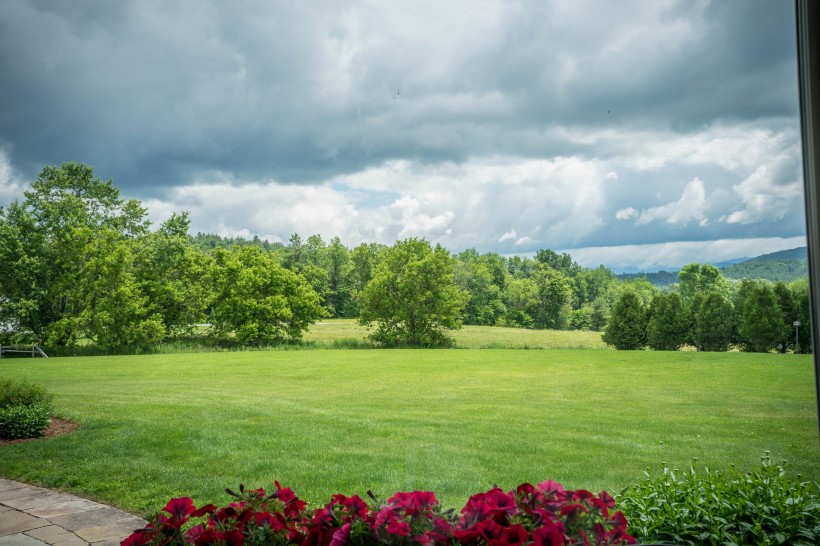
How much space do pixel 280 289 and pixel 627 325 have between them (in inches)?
97.9

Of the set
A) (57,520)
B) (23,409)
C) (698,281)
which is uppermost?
(698,281)

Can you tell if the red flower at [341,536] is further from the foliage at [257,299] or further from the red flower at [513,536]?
the foliage at [257,299]

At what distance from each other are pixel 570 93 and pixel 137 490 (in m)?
3.77

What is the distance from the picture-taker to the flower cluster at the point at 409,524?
150 cm

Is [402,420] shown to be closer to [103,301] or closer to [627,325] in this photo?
[627,325]

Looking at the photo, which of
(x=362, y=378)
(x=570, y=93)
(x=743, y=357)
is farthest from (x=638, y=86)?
(x=362, y=378)

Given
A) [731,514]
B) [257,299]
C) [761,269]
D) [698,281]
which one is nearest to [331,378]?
[257,299]

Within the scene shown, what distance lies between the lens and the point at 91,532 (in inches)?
119

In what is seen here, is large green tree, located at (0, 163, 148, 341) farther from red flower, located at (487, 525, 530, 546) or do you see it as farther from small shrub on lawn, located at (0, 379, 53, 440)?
red flower, located at (487, 525, 530, 546)

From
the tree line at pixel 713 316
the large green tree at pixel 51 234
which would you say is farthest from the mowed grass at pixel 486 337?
the large green tree at pixel 51 234

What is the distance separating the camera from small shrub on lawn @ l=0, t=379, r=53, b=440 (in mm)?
4039

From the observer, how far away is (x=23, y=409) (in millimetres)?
4059

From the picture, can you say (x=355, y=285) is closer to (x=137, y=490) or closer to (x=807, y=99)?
(x=137, y=490)

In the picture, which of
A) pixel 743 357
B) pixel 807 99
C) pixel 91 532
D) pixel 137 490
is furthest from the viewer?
pixel 743 357
